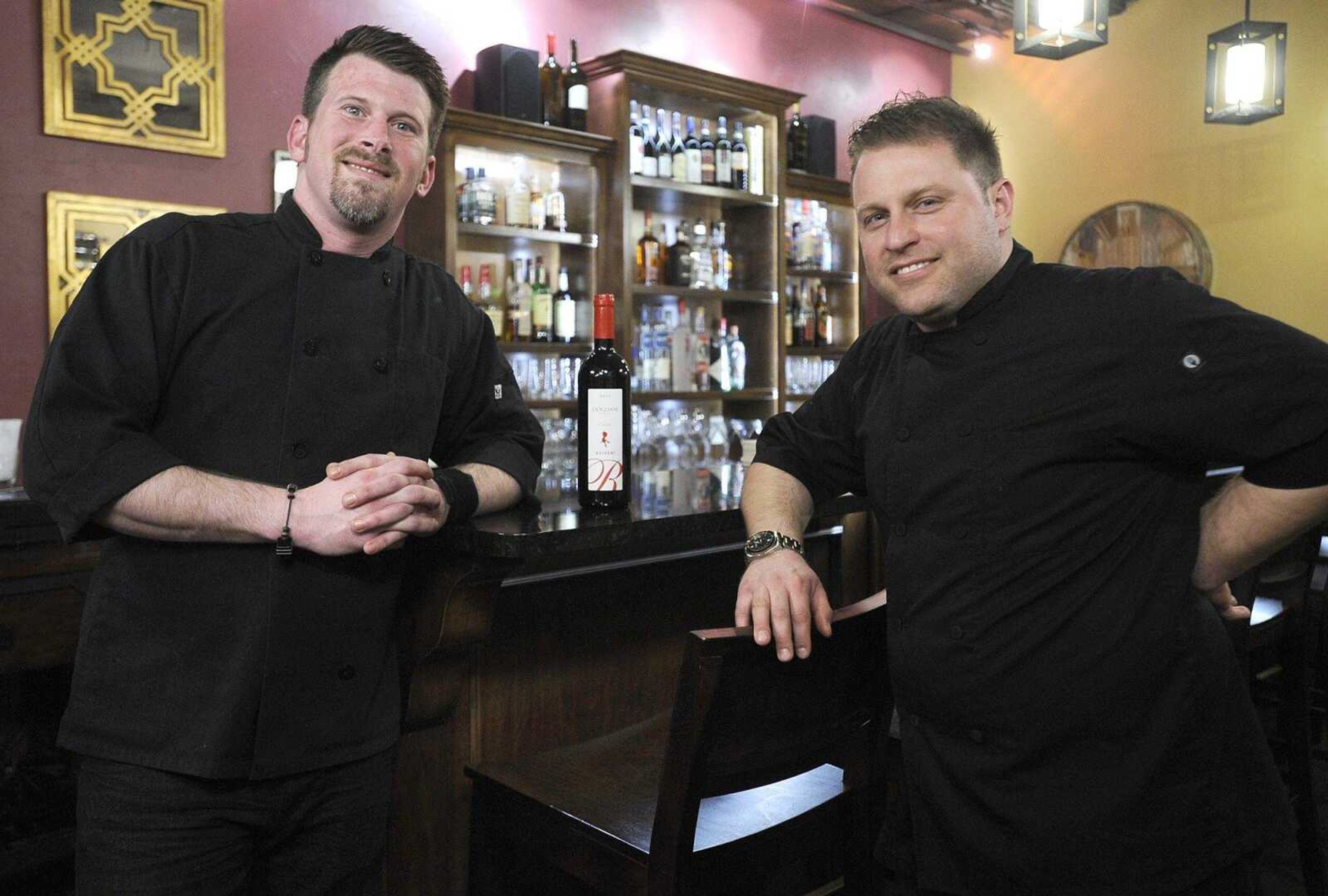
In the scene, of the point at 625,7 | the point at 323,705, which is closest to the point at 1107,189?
the point at 625,7

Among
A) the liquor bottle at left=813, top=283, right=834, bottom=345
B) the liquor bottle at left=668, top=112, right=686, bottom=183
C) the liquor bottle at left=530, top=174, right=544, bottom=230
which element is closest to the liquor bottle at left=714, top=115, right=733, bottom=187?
the liquor bottle at left=668, top=112, right=686, bottom=183

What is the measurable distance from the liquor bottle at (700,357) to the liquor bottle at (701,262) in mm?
199

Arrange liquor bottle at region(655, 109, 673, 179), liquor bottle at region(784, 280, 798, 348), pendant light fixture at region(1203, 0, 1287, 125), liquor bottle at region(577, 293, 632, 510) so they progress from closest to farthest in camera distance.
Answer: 1. liquor bottle at region(577, 293, 632, 510)
2. pendant light fixture at region(1203, 0, 1287, 125)
3. liquor bottle at region(655, 109, 673, 179)
4. liquor bottle at region(784, 280, 798, 348)

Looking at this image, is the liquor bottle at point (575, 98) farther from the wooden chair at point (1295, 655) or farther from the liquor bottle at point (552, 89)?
the wooden chair at point (1295, 655)

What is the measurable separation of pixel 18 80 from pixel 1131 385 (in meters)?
3.64

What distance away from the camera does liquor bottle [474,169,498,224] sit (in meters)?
4.33

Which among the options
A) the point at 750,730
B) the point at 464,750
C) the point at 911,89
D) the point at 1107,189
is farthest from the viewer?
the point at 911,89

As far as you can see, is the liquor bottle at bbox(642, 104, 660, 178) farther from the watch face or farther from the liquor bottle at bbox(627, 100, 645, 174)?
the watch face

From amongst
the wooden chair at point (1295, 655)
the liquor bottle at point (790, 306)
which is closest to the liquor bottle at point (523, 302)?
the liquor bottle at point (790, 306)

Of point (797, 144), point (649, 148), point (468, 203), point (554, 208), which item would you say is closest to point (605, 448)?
point (468, 203)

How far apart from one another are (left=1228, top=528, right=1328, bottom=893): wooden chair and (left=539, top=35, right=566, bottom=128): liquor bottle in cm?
318

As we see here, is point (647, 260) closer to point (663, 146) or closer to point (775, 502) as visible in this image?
point (663, 146)

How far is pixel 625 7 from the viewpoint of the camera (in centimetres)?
518

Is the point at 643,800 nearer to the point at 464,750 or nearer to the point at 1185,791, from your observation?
the point at 464,750
